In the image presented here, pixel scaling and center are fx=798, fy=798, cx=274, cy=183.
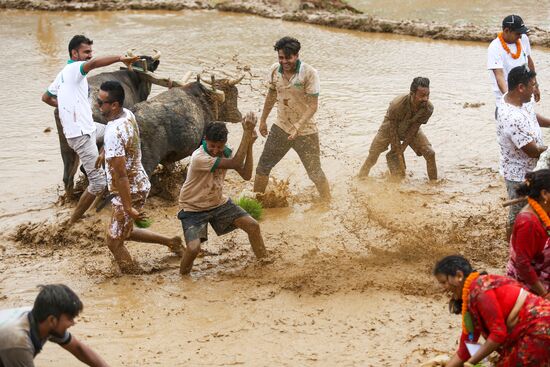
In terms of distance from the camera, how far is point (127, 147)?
641 cm

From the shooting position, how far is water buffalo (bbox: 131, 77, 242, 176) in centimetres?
825

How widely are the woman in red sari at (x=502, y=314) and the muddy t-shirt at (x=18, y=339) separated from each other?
217 cm

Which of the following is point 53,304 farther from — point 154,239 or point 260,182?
point 260,182

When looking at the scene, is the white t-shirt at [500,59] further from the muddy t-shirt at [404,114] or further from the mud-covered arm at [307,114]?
the mud-covered arm at [307,114]

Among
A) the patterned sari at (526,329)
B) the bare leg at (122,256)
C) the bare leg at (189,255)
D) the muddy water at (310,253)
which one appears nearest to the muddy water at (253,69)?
the muddy water at (310,253)

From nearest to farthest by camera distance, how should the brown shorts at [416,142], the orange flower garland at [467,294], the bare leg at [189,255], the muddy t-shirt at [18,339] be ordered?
1. the muddy t-shirt at [18,339]
2. the orange flower garland at [467,294]
3. the bare leg at [189,255]
4. the brown shorts at [416,142]

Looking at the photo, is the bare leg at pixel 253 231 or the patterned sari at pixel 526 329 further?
the bare leg at pixel 253 231

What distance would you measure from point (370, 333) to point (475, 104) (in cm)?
644

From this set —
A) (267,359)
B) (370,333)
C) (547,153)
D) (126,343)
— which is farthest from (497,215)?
(126,343)

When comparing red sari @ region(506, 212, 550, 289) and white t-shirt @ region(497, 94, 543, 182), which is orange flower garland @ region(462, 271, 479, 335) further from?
white t-shirt @ region(497, 94, 543, 182)

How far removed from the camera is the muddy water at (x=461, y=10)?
16.5m

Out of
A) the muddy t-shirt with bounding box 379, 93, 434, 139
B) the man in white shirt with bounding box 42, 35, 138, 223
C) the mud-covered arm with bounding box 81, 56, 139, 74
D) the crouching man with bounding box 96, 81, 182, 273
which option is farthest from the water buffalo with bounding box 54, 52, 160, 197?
the muddy t-shirt with bounding box 379, 93, 434, 139

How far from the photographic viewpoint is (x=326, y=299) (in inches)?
248

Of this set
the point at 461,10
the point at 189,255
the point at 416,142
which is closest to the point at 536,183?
the point at 189,255
